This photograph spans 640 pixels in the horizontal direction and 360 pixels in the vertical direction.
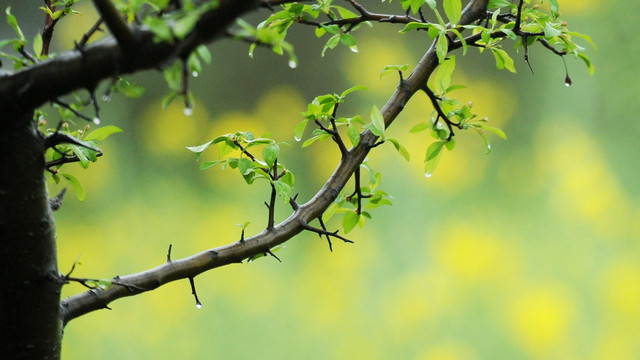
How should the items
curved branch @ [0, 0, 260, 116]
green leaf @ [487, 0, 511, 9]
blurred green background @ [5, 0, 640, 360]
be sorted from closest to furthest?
curved branch @ [0, 0, 260, 116] → green leaf @ [487, 0, 511, 9] → blurred green background @ [5, 0, 640, 360]

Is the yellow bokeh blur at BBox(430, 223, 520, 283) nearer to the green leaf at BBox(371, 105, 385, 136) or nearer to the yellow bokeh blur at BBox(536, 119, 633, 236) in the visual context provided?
the yellow bokeh blur at BBox(536, 119, 633, 236)

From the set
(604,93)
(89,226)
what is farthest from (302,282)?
(604,93)

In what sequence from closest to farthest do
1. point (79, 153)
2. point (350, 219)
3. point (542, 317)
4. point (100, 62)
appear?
point (100, 62) < point (79, 153) < point (350, 219) < point (542, 317)

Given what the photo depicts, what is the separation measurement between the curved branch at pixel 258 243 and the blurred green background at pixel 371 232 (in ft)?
2.93

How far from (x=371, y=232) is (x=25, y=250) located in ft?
3.78

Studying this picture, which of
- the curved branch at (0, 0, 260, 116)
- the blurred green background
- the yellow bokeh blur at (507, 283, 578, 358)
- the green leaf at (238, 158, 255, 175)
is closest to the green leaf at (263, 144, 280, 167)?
the green leaf at (238, 158, 255, 175)

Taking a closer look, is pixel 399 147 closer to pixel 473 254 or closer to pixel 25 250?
pixel 25 250

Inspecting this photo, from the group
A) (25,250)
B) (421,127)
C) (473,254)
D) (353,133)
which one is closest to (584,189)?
(473,254)

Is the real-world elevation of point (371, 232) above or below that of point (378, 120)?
below

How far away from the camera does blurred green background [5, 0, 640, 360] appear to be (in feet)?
4.88

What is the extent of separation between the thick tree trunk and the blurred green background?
3.45 ft

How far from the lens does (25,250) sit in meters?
0.42

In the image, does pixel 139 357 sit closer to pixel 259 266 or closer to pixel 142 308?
pixel 142 308

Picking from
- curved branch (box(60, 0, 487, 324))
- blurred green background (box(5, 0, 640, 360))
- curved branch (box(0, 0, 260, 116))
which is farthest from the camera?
blurred green background (box(5, 0, 640, 360))
